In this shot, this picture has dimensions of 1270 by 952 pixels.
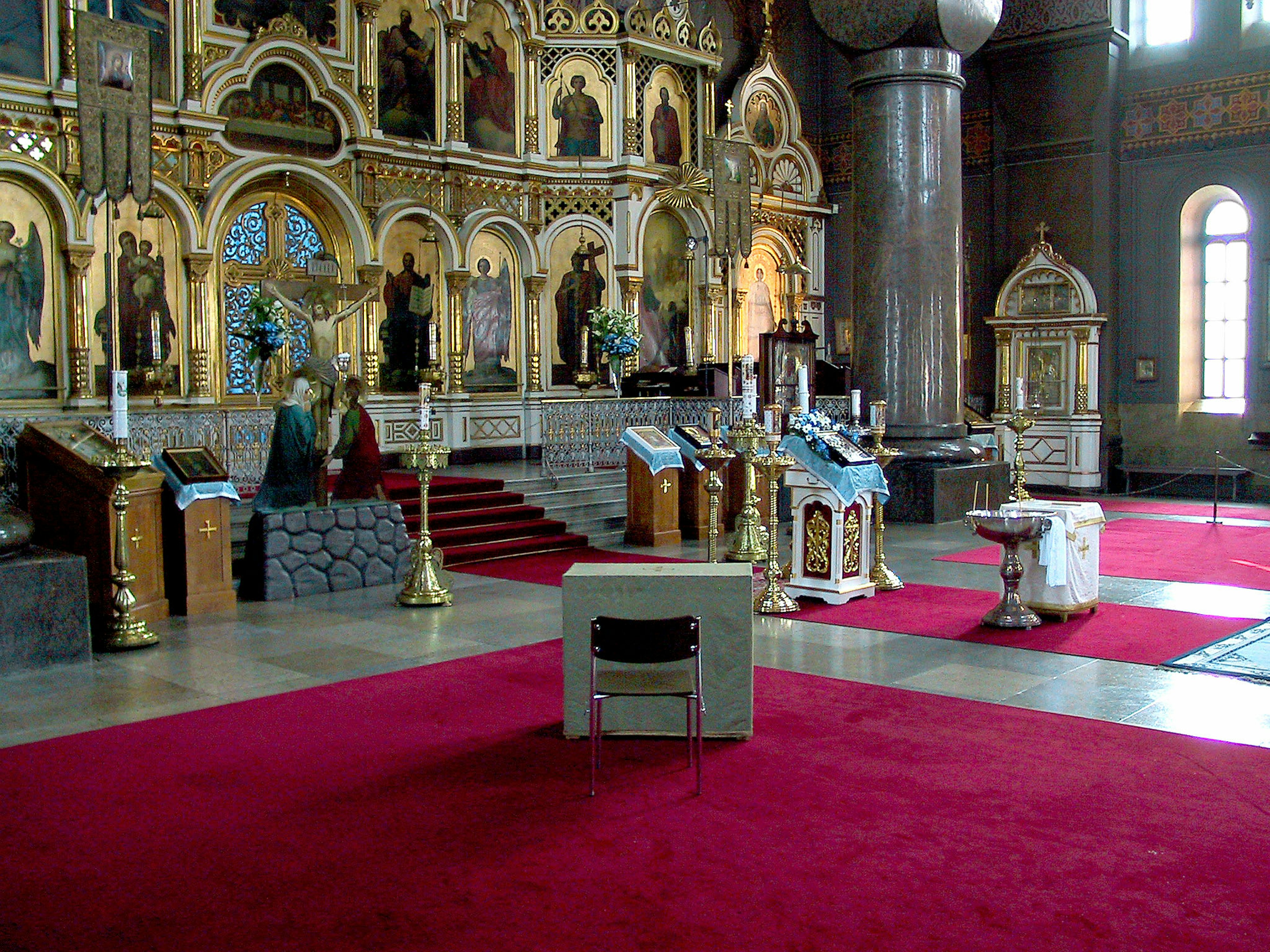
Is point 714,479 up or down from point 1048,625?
up

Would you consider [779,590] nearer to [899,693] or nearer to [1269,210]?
[899,693]

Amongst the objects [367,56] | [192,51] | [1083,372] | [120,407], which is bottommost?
[120,407]

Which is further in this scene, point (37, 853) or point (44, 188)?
point (44, 188)

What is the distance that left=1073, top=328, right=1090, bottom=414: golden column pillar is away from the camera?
1858cm

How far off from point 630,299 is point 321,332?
761 centimetres

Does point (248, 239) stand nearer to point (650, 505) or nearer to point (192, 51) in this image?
point (192, 51)

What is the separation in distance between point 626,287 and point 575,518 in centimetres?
617

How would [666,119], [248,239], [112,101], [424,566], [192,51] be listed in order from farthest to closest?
[666,119] < [248,239] < [192,51] < [112,101] < [424,566]

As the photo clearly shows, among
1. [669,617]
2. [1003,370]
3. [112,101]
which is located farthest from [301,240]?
[669,617]

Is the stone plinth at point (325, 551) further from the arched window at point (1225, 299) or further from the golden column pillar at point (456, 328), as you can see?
the arched window at point (1225, 299)

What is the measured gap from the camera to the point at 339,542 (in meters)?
9.74

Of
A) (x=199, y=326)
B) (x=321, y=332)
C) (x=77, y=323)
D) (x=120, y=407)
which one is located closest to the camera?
(x=120, y=407)

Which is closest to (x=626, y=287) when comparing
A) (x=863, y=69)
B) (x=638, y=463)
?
(x=863, y=69)

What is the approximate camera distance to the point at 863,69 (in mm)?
14094
